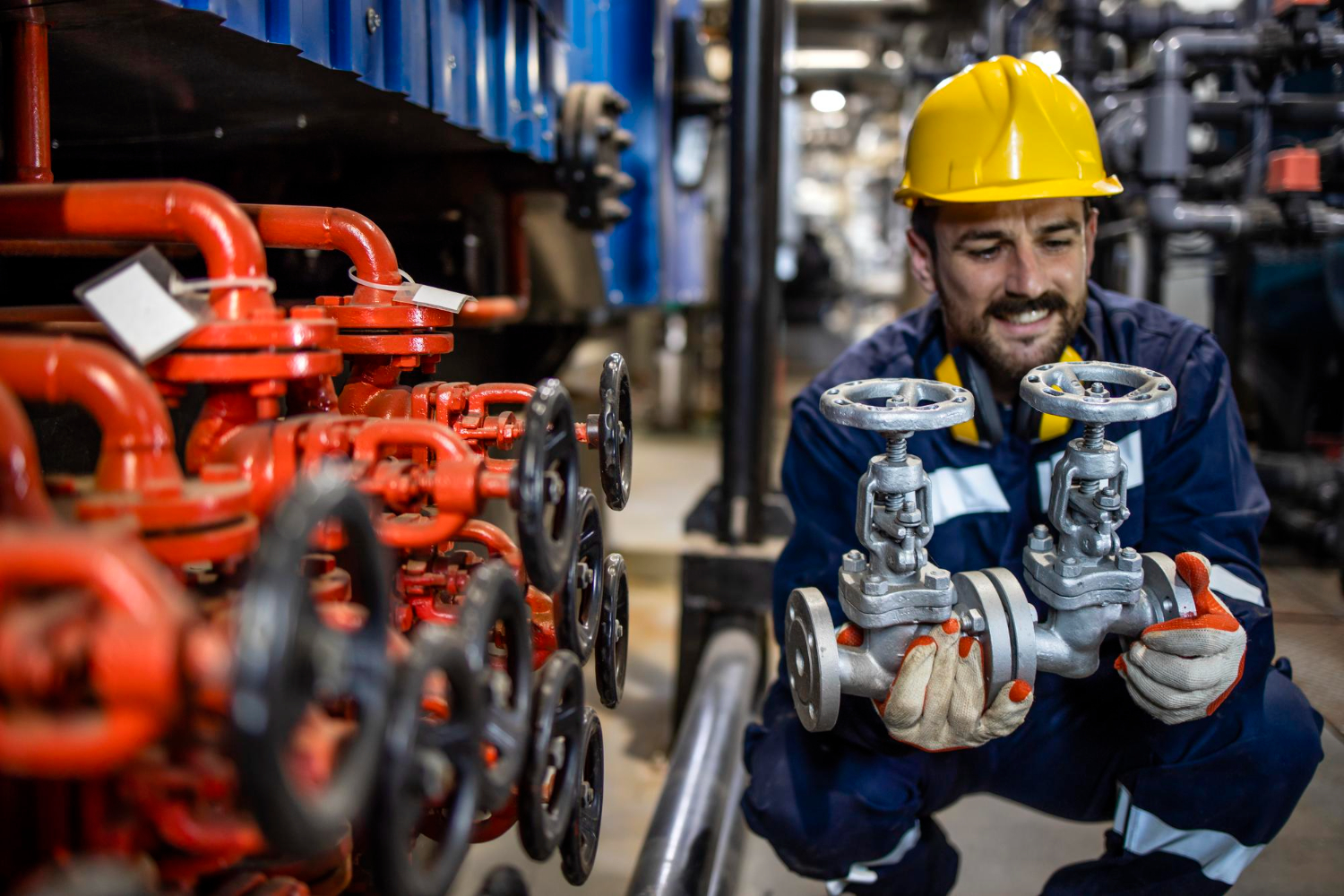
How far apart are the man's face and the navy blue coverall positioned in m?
0.07

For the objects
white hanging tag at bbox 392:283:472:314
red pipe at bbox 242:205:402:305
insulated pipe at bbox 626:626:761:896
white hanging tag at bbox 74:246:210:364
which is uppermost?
red pipe at bbox 242:205:402:305

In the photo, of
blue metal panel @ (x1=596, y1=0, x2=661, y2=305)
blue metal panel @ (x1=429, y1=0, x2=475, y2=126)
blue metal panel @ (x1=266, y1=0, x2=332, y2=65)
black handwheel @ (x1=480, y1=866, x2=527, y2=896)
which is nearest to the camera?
blue metal panel @ (x1=266, y1=0, x2=332, y2=65)

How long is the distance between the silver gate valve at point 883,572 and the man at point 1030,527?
26 cm

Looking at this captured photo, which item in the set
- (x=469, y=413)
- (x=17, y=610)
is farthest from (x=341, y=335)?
(x=17, y=610)

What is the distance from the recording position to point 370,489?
1.82ft

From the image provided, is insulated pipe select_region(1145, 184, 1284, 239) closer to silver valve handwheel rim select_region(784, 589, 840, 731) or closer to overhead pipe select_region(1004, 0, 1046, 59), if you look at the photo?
overhead pipe select_region(1004, 0, 1046, 59)

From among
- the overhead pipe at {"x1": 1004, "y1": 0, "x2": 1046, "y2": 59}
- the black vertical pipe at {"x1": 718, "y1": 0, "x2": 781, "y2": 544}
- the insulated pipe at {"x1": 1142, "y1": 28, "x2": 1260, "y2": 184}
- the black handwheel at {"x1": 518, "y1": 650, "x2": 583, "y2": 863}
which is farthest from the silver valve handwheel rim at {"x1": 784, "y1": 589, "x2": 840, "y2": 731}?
the overhead pipe at {"x1": 1004, "y1": 0, "x2": 1046, "y2": 59}

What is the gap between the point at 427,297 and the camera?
29.3 inches

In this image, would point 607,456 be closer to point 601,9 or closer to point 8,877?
point 8,877

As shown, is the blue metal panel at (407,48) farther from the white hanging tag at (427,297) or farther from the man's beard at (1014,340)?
the man's beard at (1014,340)

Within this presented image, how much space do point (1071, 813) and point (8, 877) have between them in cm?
117

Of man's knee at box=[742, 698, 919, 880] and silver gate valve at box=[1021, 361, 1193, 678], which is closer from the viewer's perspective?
silver gate valve at box=[1021, 361, 1193, 678]

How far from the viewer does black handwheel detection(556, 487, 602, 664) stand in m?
0.66

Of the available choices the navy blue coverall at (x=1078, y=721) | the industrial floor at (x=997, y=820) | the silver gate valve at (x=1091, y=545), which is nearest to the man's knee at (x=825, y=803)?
the navy blue coverall at (x=1078, y=721)
